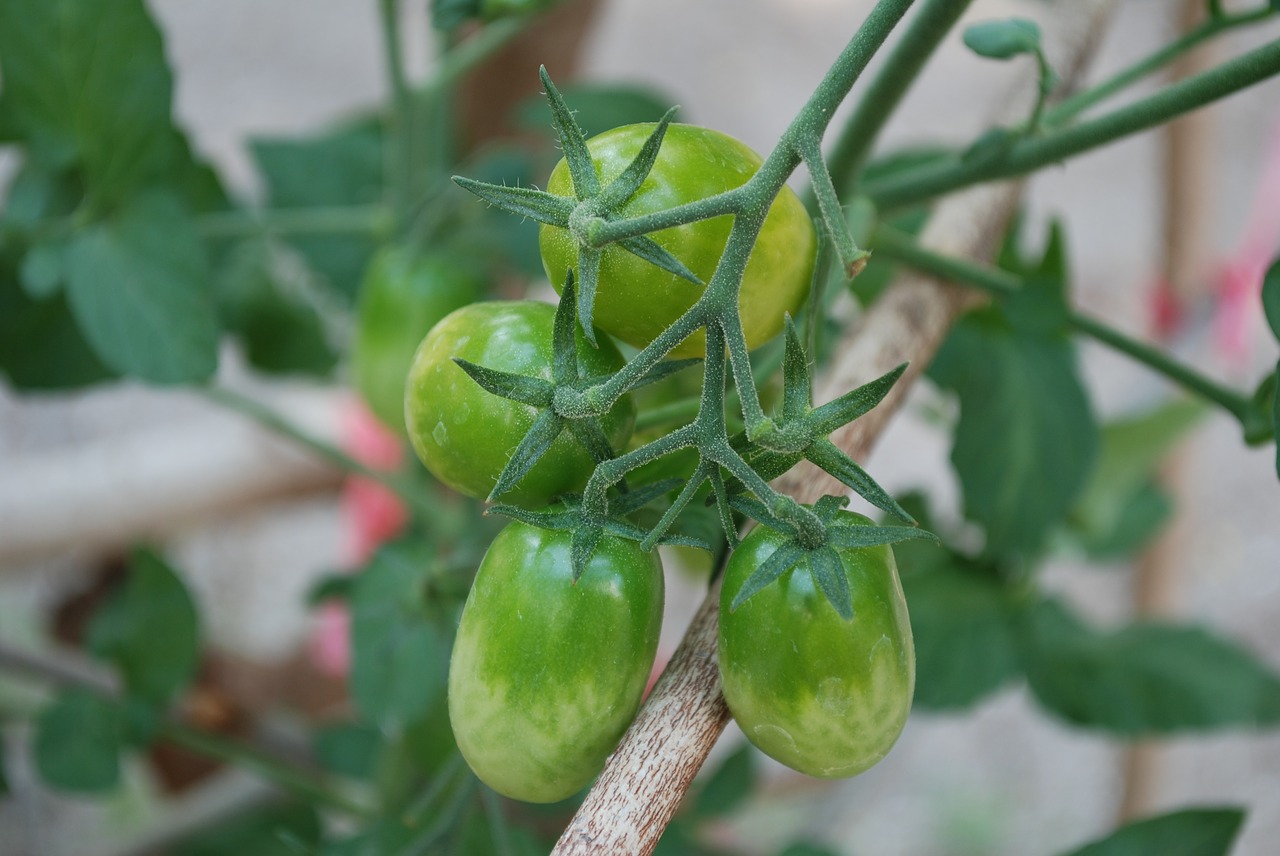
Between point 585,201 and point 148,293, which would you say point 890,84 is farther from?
point 148,293

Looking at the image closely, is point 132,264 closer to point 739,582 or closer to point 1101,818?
point 739,582

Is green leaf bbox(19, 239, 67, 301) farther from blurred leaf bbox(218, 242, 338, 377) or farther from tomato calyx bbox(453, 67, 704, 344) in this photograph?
tomato calyx bbox(453, 67, 704, 344)

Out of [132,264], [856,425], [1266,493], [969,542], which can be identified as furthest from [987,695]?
[1266,493]

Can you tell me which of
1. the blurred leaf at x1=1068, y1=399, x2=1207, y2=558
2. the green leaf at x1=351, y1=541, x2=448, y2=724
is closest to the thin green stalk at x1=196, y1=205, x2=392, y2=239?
the green leaf at x1=351, y1=541, x2=448, y2=724

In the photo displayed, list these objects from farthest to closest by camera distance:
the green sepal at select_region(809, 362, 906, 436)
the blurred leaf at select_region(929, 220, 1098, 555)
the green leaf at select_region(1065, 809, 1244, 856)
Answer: the blurred leaf at select_region(929, 220, 1098, 555) < the green leaf at select_region(1065, 809, 1244, 856) < the green sepal at select_region(809, 362, 906, 436)

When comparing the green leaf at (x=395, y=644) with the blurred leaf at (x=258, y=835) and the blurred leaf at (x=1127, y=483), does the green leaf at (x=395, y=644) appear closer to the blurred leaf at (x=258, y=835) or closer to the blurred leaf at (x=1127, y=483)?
the blurred leaf at (x=258, y=835)

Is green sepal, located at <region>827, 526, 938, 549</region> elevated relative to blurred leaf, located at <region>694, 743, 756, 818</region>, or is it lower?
elevated

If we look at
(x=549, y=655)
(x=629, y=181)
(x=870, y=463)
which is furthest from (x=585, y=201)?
(x=870, y=463)
